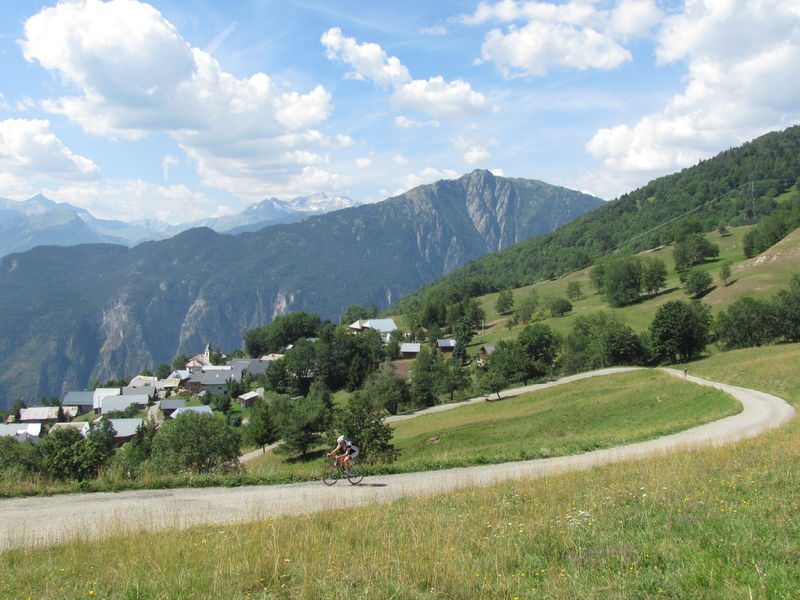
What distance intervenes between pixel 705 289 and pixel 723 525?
117520 millimetres

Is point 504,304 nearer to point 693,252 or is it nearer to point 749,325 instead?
point 693,252

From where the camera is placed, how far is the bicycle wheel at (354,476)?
17719 millimetres

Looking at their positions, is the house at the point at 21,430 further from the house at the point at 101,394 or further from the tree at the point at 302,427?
the tree at the point at 302,427

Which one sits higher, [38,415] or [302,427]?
[302,427]

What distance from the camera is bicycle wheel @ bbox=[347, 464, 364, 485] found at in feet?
58.1

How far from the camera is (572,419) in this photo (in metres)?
43.2

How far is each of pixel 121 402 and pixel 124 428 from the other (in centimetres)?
3443

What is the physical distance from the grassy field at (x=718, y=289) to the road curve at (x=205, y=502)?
9013 cm

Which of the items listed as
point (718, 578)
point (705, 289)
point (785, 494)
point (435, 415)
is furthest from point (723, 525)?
point (705, 289)

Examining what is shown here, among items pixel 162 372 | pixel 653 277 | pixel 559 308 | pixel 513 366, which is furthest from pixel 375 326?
pixel 513 366

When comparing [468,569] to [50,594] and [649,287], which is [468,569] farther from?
[649,287]

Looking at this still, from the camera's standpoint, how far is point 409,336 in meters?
151

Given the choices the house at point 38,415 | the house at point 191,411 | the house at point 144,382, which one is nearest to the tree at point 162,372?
the house at point 144,382

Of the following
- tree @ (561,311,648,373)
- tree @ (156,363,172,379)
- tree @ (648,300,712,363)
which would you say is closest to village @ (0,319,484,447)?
tree @ (156,363,172,379)
